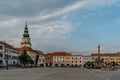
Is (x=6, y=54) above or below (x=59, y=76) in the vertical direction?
above

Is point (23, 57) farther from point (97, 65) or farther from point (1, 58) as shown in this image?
point (97, 65)

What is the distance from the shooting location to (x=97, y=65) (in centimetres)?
10969

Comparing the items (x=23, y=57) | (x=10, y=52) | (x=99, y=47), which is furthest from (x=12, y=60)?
(x=99, y=47)

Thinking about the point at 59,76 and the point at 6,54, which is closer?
the point at 59,76

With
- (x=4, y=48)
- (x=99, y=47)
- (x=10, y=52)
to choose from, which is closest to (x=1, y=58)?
(x=4, y=48)

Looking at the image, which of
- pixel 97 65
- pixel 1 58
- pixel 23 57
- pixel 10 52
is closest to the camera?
pixel 97 65

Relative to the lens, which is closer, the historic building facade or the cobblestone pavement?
the cobblestone pavement

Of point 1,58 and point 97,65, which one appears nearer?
point 97,65

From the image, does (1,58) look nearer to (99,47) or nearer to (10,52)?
(10,52)

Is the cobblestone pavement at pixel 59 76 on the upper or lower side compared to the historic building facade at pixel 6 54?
lower

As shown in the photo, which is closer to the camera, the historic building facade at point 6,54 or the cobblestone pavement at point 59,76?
the cobblestone pavement at point 59,76

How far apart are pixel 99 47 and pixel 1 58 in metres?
44.2

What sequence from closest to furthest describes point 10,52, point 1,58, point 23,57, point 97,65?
1. point 97,65
2. point 1,58
3. point 23,57
4. point 10,52

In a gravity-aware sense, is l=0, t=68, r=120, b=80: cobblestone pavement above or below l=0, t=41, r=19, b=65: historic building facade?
below
